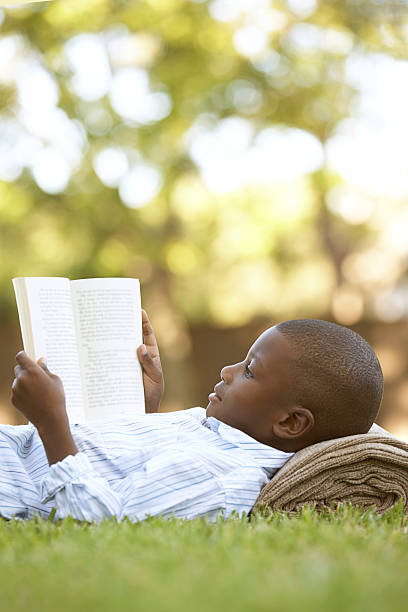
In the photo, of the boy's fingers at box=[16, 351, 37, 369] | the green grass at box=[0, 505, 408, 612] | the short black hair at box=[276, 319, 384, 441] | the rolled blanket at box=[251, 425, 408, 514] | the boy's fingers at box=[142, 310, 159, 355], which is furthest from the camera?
the boy's fingers at box=[142, 310, 159, 355]

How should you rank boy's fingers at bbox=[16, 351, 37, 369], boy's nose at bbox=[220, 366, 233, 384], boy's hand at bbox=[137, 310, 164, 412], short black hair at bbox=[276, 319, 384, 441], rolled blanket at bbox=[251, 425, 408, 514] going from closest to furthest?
boy's fingers at bbox=[16, 351, 37, 369]
rolled blanket at bbox=[251, 425, 408, 514]
short black hair at bbox=[276, 319, 384, 441]
boy's nose at bbox=[220, 366, 233, 384]
boy's hand at bbox=[137, 310, 164, 412]

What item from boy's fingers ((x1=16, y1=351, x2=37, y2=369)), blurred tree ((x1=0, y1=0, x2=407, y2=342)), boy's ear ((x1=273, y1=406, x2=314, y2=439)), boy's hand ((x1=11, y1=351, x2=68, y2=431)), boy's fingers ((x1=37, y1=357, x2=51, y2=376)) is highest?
blurred tree ((x1=0, y1=0, x2=407, y2=342))

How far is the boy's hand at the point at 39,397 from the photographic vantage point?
2.24 meters

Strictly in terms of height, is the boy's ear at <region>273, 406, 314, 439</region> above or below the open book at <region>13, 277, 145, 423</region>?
below

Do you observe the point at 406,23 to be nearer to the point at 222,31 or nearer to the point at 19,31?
the point at 222,31

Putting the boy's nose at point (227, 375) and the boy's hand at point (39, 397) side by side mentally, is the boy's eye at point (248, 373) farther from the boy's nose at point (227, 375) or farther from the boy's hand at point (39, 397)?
the boy's hand at point (39, 397)

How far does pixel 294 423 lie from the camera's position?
101 inches

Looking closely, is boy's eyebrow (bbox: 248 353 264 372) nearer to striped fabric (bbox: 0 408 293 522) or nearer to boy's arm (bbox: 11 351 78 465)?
striped fabric (bbox: 0 408 293 522)

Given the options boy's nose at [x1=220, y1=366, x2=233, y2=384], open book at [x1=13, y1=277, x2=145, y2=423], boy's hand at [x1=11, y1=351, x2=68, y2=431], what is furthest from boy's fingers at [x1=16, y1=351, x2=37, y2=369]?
boy's nose at [x1=220, y1=366, x2=233, y2=384]

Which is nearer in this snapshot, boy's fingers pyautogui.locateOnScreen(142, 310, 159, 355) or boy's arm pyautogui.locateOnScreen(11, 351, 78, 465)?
boy's arm pyautogui.locateOnScreen(11, 351, 78, 465)

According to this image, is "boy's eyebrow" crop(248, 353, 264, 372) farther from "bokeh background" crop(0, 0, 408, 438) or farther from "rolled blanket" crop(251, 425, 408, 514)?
"bokeh background" crop(0, 0, 408, 438)

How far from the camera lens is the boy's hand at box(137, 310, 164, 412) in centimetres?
283

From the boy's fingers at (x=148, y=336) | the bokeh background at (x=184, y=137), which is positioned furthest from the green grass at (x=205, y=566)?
the bokeh background at (x=184, y=137)

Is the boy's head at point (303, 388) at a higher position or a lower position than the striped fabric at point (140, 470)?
higher
